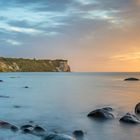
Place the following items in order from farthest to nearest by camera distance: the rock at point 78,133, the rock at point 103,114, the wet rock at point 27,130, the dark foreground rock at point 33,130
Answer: the rock at point 103,114 → the rock at point 78,133 → the wet rock at point 27,130 → the dark foreground rock at point 33,130

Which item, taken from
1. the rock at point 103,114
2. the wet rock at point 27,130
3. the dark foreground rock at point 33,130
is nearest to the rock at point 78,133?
the dark foreground rock at point 33,130

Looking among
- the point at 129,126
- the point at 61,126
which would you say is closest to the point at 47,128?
the point at 61,126

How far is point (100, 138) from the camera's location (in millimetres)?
24859

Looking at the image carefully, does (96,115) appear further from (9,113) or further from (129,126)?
(9,113)

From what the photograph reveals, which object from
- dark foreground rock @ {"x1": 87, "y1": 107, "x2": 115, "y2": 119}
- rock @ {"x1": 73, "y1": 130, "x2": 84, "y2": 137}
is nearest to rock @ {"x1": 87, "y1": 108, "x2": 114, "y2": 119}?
dark foreground rock @ {"x1": 87, "y1": 107, "x2": 115, "y2": 119}

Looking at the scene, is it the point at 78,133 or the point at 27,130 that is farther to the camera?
the point at 78,133

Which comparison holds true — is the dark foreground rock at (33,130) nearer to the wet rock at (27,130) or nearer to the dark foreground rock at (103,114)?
the wet rock at (27,130)

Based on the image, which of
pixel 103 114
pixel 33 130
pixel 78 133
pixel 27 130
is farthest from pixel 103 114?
pixel 27 130

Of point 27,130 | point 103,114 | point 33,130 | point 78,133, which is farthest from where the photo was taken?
point 103,114

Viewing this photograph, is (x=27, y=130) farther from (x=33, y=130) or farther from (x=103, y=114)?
(x=103, y=114)

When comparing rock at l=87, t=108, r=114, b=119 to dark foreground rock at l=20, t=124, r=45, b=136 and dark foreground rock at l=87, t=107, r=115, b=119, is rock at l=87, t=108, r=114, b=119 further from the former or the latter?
dark foreground rock at l=20, t=124, r=45, b=136

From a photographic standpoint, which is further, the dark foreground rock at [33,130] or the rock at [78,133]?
the rock at [78,133]

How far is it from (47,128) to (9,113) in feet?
34.0

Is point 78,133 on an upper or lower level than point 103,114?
lower
